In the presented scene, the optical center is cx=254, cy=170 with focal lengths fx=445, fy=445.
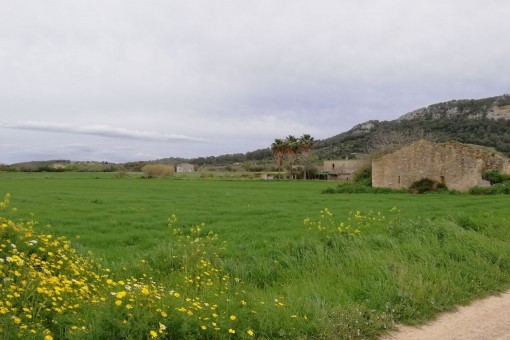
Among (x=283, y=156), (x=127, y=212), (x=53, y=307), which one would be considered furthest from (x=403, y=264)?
(x=283, y=156)

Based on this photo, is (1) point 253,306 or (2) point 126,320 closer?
(2) point 126,320

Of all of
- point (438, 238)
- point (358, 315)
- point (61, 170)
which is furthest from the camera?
point (61, 170)

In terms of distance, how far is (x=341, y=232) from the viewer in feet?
32.4

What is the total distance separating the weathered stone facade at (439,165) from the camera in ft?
125

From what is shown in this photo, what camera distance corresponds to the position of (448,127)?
99.4 m

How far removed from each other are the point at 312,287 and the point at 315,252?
2.18 meters

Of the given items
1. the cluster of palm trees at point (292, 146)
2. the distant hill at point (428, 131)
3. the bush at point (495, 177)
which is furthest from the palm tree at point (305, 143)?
the bush at point (495, 177)

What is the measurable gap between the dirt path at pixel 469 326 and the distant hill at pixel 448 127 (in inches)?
2794

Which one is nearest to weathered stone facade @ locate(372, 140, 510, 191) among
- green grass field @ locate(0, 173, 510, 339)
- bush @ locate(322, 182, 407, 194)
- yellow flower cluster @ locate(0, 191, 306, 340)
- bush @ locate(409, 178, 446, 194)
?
bush @ locate(409, 178, 446, 194)

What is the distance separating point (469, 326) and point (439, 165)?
121 feet

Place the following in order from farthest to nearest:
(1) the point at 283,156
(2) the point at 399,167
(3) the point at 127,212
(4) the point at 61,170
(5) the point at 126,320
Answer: (4) the point at 61,170 → (1) the point at 283,156 → (2) the point at 399,167 → (3) the point at 127,212 → (5) the point at 126,320

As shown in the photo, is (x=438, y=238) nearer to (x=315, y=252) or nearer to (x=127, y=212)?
(x=315, y=252)

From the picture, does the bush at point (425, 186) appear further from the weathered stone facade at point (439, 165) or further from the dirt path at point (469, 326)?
the dirt path at point (469, 326)

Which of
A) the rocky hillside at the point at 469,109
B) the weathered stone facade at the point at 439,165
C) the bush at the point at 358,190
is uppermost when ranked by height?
the rocky hillside at the point at 469,109
